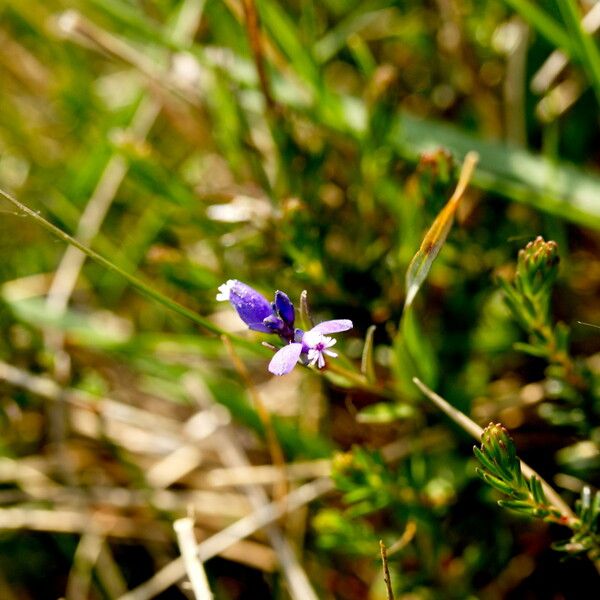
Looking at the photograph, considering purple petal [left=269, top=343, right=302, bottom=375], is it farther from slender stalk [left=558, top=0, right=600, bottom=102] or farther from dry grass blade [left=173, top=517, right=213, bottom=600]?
slender stalk [left=558, top=0, right=600, bottom=102]

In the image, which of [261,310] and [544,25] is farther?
[544,25]

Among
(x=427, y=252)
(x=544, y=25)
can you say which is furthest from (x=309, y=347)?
(x=544, y=25)

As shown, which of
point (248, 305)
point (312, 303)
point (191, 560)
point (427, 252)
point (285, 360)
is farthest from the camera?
point (312, 303)

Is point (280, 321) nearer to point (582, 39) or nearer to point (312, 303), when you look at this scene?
point (312, 303)

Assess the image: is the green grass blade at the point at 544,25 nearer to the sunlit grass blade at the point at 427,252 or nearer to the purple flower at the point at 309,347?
the sunlit grass blade at the point at 427,252

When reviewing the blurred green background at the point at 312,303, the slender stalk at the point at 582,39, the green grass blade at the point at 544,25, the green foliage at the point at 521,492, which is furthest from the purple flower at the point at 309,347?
the green grass blade at the point at 544,25

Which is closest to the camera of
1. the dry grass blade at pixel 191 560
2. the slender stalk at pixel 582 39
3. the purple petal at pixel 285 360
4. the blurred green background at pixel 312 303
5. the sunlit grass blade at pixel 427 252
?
the purple petal at pixel 285 360

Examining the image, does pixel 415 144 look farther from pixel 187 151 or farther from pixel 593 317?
pixel 187 151
